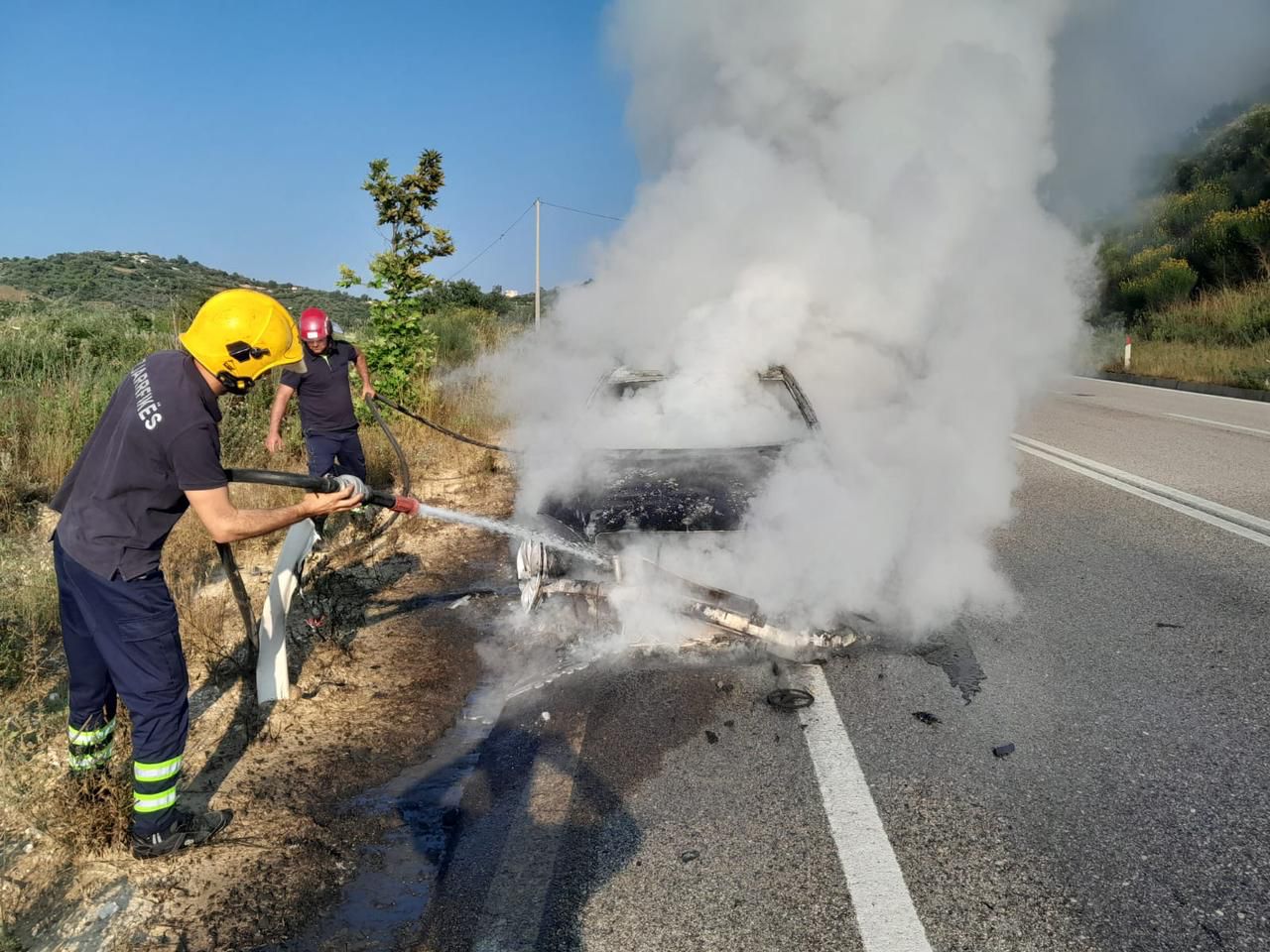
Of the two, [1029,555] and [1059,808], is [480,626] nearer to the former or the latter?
[1059,808]

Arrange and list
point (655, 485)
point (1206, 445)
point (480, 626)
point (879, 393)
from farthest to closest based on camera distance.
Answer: point (1206, 445)
point (879, 393)
point (480, 626)
point (655, 485)

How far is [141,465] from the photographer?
2.77 meters

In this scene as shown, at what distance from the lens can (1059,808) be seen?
2.81 meters

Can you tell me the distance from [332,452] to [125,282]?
33.2 metres

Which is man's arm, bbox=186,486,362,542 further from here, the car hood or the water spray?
the car hood

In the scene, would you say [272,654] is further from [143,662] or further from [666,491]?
[666,491]

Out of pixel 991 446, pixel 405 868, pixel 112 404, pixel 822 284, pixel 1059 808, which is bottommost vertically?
pixel 405 868

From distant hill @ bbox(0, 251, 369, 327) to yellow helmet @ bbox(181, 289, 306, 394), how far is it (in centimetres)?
2180

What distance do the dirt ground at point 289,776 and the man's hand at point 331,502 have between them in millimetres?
1041

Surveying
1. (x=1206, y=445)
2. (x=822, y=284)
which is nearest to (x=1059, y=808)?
(x=822, y=284)

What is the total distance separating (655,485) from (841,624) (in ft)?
3.80

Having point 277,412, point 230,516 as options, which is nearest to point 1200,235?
point 277,412

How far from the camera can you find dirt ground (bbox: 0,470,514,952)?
255 cm

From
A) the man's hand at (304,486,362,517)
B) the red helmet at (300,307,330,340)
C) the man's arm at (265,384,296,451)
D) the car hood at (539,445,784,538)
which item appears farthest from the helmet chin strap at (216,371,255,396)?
the man's arm at (265,384,296,451)
